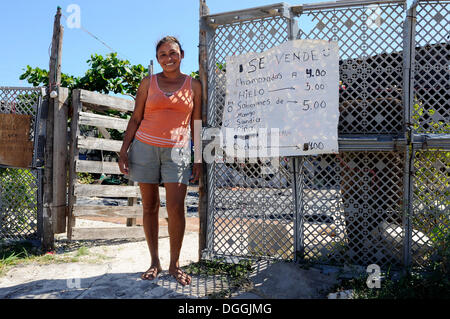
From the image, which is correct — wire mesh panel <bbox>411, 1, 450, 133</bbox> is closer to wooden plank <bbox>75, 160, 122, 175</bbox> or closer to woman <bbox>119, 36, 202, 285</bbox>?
woman <bbox>119, 36, 202, 285</bbox>

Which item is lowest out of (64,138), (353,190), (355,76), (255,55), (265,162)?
(353,190)

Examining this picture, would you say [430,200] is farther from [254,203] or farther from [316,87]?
[254,203]

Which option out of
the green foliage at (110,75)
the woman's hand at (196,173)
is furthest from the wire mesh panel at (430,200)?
the green foliage at (110,75)

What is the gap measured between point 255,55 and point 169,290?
2.55 m

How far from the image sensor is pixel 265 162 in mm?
3809

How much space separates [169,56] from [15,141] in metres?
3.00

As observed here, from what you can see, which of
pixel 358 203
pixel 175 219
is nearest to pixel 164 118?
pixel 175 219

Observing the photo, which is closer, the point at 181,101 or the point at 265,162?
the point at 181,101

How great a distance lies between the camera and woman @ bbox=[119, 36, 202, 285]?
11.0 ft

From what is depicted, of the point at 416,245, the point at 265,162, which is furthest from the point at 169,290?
the point at 416,245

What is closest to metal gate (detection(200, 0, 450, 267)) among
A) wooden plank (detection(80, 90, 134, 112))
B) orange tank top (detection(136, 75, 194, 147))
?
orange tank top (detection(136, 75, 194, 147))

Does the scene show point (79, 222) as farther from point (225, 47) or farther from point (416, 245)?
point (416, 245)

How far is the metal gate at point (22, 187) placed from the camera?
16.3ft
